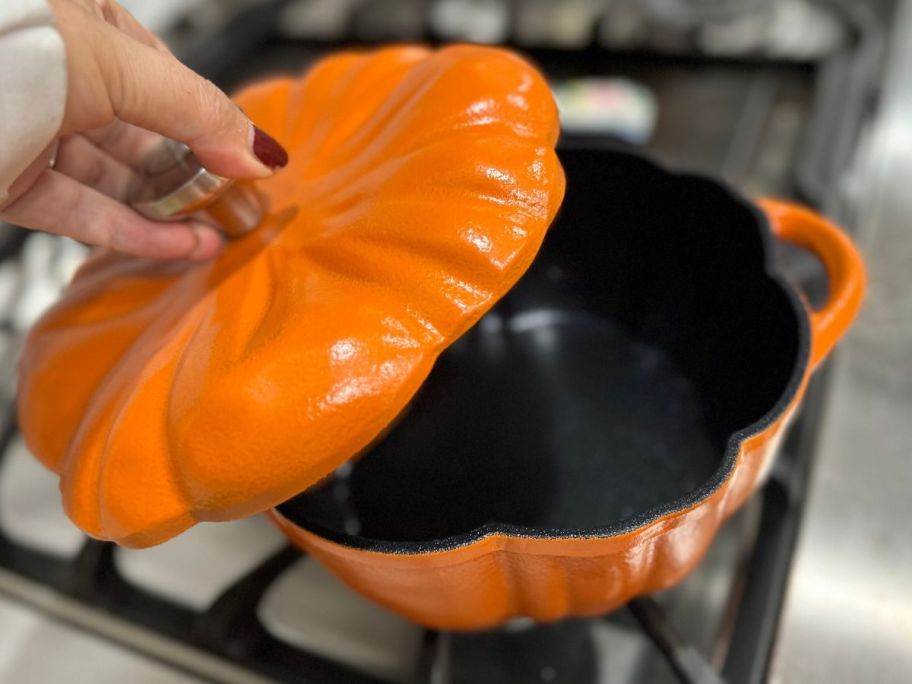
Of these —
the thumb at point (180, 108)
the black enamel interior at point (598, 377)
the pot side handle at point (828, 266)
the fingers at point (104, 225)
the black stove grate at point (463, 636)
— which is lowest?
the black stove grate at point (463, 636)

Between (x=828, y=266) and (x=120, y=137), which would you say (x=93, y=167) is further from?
(x=828, y=266)

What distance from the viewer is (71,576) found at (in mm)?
586

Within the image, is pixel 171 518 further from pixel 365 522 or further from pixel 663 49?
pixel 663 49

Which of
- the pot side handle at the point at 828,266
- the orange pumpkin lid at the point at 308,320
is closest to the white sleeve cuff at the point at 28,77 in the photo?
the orange pumpkin lid at the point at 308,320

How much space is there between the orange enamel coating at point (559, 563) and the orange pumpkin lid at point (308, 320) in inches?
3.0

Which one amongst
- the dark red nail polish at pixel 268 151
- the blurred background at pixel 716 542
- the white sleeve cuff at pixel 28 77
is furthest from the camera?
the blurred background at pixel 716 542

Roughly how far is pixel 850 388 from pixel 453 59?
415mm

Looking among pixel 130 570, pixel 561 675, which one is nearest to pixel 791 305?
pixel 561 675

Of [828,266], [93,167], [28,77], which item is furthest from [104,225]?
[828,266]

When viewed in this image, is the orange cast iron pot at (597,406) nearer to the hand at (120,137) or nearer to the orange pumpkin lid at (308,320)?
the orange pumpkin lid at (308,320)

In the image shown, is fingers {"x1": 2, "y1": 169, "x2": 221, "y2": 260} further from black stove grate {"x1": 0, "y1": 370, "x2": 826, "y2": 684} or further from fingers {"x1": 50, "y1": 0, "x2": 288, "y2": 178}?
black stove grate {"x1": 0, "y1": 370, "x2": 826, "y2": 684}

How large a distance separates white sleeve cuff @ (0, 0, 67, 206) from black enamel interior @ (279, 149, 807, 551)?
0.28 meters

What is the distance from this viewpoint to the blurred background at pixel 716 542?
1.68 feet

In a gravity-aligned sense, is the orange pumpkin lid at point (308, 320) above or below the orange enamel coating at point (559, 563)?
above
